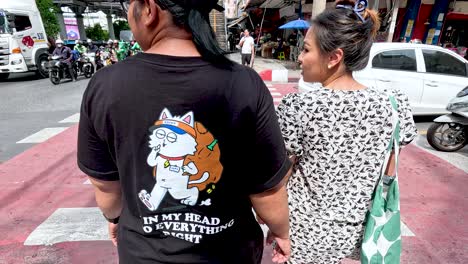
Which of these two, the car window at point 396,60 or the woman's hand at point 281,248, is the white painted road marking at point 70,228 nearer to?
the woman's hand at point 281,248

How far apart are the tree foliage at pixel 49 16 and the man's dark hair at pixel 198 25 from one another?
2618 cm

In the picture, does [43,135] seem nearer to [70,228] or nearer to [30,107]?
[30,107]

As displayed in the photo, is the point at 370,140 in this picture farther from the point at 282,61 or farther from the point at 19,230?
the point at 282,61

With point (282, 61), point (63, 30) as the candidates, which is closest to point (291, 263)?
point (282, 61)

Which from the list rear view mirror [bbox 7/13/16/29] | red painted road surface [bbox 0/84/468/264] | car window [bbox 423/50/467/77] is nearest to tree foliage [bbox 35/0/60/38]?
rear view mirror [bbox 7/13/16/29]

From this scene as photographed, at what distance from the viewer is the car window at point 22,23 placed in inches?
429

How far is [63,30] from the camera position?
24891mm

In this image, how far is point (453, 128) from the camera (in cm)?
443

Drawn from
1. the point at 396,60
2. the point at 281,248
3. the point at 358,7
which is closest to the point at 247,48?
the point at 396,60

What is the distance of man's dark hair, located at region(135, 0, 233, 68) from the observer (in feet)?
2.65

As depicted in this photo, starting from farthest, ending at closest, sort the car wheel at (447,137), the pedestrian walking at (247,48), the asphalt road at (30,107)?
the pedestrian walking at (247,48), the asphalt road at (30,107), the car wheel at (447,137)

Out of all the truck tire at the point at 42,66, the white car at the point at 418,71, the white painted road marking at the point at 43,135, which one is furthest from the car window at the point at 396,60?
the truck tire at the point at 42,66

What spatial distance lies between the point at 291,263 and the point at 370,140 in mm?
713

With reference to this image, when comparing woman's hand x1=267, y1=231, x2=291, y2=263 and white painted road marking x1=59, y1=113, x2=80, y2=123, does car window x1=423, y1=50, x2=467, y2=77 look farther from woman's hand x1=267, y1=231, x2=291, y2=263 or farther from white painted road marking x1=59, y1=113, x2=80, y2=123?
white painted road marking x1=59, y1=113, x2=80, y2=123
